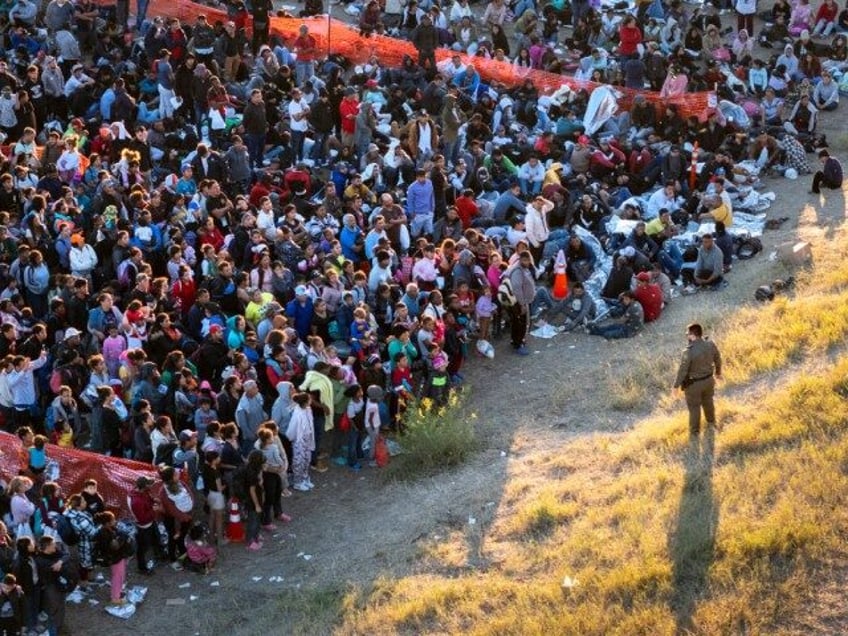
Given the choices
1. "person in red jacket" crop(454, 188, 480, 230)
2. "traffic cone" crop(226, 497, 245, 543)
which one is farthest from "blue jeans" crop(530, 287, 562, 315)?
"traffic cone" crop(226, 497, 245, 543)

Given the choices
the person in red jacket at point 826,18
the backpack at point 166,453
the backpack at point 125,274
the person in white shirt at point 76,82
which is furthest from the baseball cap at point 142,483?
the person in red jacket at point 826,18

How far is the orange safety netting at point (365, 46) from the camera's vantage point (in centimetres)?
2962

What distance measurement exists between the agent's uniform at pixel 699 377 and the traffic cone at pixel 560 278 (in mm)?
4928

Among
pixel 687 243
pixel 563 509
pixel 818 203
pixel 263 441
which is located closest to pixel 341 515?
pixel 263 441

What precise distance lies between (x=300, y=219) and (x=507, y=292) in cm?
327

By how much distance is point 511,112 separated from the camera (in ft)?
93.9

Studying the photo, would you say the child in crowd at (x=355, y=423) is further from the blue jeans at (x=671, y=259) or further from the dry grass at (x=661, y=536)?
the blue jeans at (x=671, y=259)

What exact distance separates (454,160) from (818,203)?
19.5 feet

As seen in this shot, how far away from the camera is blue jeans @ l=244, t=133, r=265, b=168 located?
25906 millimetres

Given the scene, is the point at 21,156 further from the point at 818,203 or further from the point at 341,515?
the point at 818,203

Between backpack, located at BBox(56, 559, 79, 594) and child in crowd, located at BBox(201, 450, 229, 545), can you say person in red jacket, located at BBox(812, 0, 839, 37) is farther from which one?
backpack, located at BBox(56, 559, 79, 594)

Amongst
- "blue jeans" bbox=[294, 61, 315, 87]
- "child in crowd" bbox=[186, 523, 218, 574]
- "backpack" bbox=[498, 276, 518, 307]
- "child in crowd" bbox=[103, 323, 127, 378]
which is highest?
"blue jeans" bbox=[294, 61, 315, 87]

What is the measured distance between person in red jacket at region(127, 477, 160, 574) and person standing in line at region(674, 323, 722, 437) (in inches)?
230

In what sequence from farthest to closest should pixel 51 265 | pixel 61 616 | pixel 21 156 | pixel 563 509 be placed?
pixel 21 156 < pixel 51 265 < pixel 563 509 < pixel 61 616
